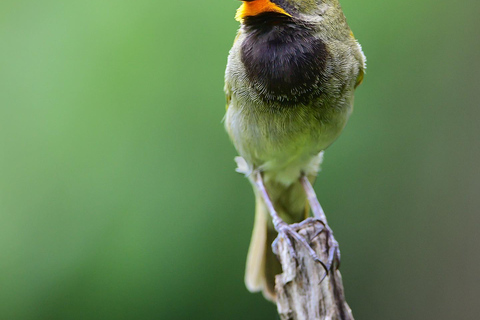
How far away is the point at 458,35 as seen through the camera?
17.4 ft

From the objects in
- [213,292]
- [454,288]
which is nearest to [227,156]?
[213,292]

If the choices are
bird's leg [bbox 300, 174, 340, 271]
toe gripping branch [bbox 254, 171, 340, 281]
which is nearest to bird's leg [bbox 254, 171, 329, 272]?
toe gripping branch [bbox 254, 171, 340, 281]

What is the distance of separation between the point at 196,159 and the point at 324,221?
3.77 feet

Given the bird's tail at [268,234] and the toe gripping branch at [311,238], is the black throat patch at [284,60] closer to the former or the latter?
the toe gripping branch at [311,238]

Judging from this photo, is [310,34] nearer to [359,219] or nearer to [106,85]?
[106,85]

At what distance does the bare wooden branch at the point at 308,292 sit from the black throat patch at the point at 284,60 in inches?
35.4

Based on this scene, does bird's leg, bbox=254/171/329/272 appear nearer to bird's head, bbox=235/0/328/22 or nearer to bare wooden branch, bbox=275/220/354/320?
bare wooden branch, bbox=275/220/354/320

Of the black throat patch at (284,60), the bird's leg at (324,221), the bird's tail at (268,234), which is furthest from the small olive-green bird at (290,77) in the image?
the bird's tail at (268,234)

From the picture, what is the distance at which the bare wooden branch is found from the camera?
3.19 metres

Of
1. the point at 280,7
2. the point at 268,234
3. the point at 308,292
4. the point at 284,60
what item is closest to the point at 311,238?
the point at 308,292

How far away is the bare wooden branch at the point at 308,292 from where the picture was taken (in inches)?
125

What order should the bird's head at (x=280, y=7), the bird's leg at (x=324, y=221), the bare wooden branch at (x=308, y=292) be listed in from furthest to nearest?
the bird's leg at (x=324, y=221) < the bird's head at (x=280, y=7) < the bare wooden branch at (x=308, y=292)

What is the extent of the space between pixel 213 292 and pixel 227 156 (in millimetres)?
1010

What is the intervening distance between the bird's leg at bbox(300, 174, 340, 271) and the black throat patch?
84 cm
